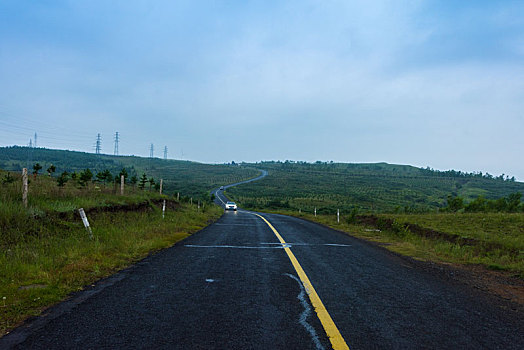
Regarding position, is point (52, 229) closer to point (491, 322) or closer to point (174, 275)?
point (174, 275)

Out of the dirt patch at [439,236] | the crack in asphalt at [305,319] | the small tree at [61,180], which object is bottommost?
the dirt patch at [439,236]

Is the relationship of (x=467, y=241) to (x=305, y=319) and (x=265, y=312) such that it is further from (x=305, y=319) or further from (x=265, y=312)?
(x=265, y=312)

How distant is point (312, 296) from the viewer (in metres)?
5.05

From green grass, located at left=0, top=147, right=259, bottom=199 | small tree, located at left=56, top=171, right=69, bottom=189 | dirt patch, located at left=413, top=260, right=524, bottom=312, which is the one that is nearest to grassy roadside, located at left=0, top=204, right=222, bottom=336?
dirt patch, located at left=413, top=260, right=524, bottom=312

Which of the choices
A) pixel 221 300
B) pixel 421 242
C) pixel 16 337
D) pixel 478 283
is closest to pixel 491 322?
pixel 478 283

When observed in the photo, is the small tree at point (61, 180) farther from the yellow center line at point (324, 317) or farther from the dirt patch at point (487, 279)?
the dirt patch at point (487, 279)

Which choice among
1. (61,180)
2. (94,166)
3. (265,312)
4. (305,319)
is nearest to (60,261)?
(265,312)

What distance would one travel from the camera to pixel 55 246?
25.4ft

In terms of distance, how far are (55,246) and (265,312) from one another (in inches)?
241

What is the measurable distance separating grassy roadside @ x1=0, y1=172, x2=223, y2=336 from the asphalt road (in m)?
0.48

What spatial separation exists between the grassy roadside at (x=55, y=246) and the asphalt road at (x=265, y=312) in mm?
482

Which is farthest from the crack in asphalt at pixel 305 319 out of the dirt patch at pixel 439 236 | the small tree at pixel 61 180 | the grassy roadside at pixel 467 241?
the small tree at pixel 61 180

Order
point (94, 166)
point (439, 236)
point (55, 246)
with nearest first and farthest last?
point (55, 246) < point (439, 236) < point (94, 166)

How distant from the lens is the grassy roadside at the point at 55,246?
15.7 ft
